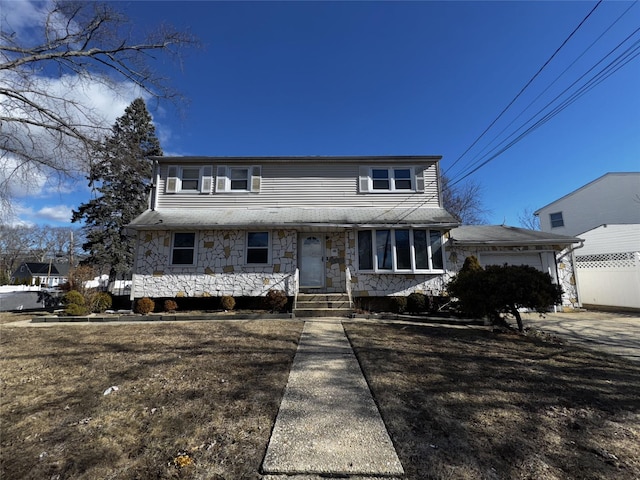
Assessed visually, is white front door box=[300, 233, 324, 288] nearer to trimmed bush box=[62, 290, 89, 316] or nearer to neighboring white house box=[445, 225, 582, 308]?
neighboring white house box=[445, 225, 582, 308]

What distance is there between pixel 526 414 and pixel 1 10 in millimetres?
11863

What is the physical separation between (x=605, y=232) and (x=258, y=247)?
15661mm

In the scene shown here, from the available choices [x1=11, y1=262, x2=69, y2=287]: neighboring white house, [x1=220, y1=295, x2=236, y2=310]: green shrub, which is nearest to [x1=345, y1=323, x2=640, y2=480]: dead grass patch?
[x1=220, y1=295, x2=236, y2=310]: green shrub

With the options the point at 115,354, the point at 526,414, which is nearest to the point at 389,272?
the point at 526,414

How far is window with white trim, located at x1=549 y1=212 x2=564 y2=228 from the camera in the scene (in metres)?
21.1

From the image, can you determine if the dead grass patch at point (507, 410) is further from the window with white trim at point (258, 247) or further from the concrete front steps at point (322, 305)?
the window with white trim at point (258, 247)

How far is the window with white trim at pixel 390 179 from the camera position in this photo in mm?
11875

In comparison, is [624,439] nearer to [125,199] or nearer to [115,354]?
[115,354]

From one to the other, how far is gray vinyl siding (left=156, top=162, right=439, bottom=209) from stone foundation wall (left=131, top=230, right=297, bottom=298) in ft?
5.52

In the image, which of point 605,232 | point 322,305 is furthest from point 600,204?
point 322,305

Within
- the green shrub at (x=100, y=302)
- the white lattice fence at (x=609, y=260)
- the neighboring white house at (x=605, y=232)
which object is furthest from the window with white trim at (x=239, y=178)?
the white lattice fence at (x=609, y=260)

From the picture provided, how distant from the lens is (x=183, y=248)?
420 inches

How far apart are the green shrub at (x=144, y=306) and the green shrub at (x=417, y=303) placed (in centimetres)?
864

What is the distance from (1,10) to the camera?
254 inches
